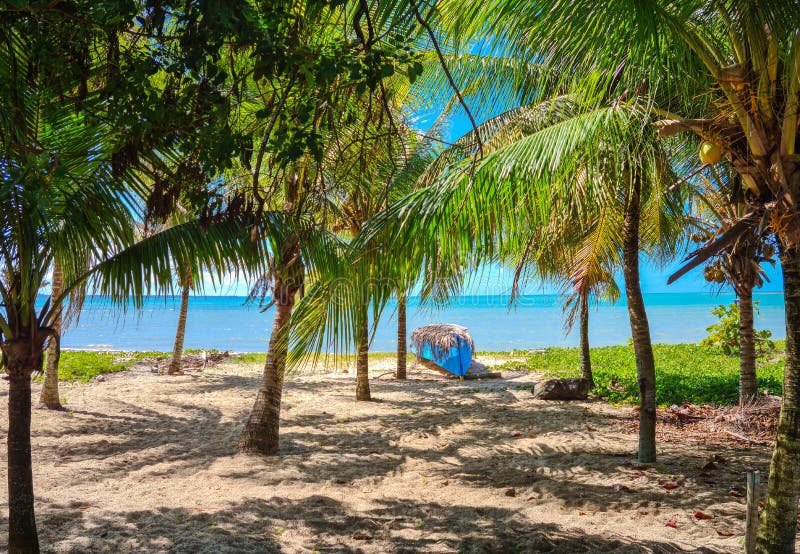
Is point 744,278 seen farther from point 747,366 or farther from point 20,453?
point 20,453

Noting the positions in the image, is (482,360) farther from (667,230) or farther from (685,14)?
(685,14)

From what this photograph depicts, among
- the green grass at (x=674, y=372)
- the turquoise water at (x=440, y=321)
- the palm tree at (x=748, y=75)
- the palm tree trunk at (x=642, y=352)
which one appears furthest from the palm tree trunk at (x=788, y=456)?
the turquoise water at (x=440, y=321)

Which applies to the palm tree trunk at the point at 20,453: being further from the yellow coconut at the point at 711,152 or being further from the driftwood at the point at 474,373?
the driftwood at the point at 474,373

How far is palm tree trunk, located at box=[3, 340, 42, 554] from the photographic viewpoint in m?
4.24

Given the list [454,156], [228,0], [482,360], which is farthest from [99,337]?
[228,0]

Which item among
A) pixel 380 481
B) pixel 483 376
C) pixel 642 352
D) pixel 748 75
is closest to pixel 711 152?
pixel 748 75

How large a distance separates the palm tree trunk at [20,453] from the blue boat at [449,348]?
35.5 ft

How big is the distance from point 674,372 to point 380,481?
8.66m

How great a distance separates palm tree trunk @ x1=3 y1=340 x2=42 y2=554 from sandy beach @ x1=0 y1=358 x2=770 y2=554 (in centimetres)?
34

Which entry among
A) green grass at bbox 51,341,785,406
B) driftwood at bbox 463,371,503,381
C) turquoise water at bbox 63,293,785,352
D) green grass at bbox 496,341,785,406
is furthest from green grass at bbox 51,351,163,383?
green grass at bbox 496,341,785,406

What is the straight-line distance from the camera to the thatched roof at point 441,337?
14.9 m

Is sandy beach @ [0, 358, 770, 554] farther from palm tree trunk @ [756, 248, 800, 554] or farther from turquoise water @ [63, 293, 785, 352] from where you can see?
turquoise water @ [63, 293, 785, 352]

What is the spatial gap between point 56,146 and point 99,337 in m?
38.2

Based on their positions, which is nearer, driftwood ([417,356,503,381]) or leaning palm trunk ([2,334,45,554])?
leaning palm trunk ([2,334,45,554])
